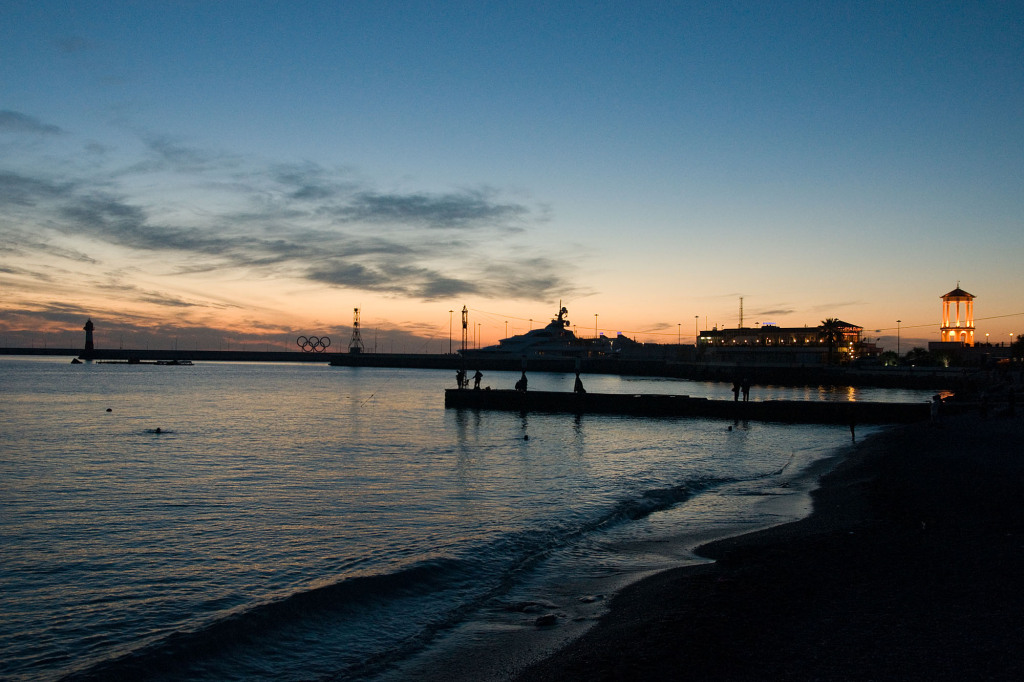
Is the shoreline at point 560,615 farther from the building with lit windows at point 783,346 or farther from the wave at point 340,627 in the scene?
the building with lit windows at point 783,346

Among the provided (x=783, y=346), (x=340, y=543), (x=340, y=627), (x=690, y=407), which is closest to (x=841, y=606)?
(x=340, y=627)

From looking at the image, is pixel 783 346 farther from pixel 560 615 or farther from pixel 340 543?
pixel 560 615

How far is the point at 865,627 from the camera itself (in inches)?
262

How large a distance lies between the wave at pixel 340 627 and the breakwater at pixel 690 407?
30.2 m

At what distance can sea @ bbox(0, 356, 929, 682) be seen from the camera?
295 inches

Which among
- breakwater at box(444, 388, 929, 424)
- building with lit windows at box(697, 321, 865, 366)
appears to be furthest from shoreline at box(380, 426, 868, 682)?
building with lit windows at box(697, 321, 865, 366)

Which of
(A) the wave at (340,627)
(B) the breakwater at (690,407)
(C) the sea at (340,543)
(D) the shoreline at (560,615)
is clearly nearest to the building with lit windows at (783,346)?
(B) the breakwater at (690,407)

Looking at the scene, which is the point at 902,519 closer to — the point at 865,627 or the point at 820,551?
the point at 820,551

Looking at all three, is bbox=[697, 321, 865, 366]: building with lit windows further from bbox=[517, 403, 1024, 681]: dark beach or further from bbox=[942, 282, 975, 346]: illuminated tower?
bbox=[517, 403, 1024, 681]: dark beach

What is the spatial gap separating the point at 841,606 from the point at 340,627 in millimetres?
5678

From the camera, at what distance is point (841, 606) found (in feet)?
24.2

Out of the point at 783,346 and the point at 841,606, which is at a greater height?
the point at 783,346

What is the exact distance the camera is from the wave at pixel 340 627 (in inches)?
279

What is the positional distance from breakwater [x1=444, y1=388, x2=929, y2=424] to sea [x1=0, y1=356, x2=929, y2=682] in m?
11.7
